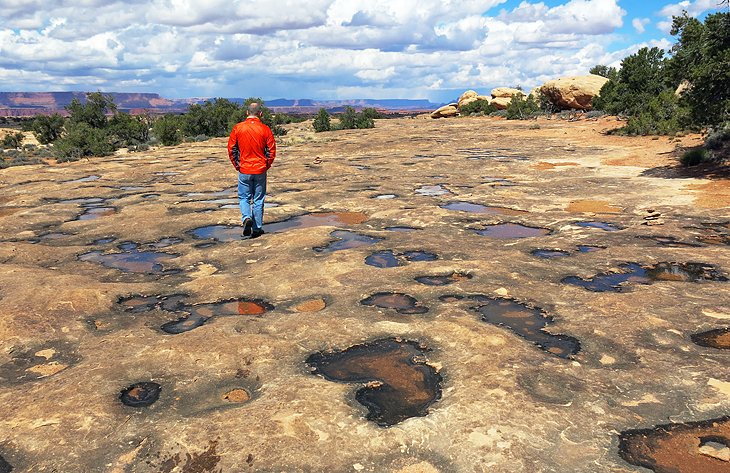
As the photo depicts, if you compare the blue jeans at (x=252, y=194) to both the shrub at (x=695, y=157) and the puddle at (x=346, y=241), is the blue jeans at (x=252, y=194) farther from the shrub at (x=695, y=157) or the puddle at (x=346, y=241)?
the shrub at (x=695, y=157)

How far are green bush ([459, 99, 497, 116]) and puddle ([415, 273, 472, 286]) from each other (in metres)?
46.2

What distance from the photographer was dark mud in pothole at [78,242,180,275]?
655cm

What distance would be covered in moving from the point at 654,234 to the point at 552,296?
3.34m

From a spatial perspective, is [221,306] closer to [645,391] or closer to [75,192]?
[645,391]

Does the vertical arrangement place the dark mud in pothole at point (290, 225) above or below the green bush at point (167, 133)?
below

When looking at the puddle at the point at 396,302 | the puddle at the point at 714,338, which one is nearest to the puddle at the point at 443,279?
the puddle at the point at 396,302

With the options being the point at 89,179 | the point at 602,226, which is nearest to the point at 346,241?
the point at 602,226

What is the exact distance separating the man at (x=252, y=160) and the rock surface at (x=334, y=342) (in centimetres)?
42

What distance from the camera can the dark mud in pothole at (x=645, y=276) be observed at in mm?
5500

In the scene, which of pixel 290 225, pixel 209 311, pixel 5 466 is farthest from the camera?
pixel 290 225

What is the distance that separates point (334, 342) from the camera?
13.8 feet

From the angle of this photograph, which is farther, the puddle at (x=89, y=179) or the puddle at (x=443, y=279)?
the puddle at (x=89, y=179)

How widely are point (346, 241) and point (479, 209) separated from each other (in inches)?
135

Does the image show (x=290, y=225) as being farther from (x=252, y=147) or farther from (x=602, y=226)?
(x=602, y=226)
